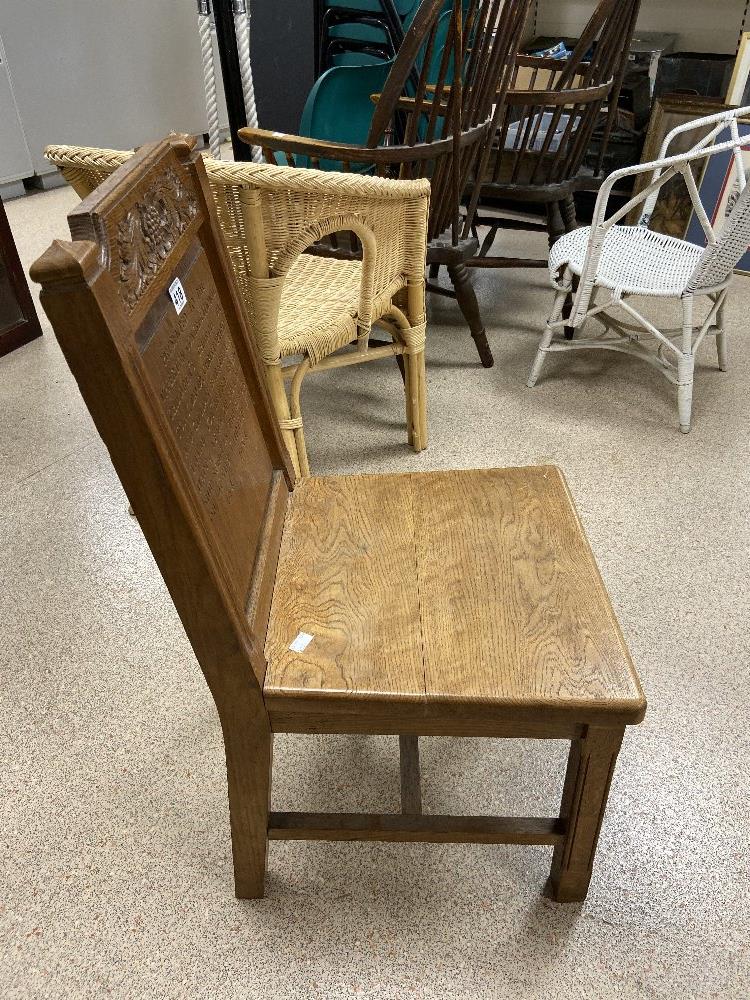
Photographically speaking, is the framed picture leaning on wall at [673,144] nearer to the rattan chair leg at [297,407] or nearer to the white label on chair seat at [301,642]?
the rattan chair leg at [297,407]

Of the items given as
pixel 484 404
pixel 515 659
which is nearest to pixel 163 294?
pixel 515 659

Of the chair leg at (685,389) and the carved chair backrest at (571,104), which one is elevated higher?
the carved chair backrest at (571,104)

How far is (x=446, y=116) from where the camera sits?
1850 mm

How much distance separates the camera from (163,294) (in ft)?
2.31

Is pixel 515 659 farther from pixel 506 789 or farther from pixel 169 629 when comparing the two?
pixel 169 629

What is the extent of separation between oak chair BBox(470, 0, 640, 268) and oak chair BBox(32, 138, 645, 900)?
147 cm

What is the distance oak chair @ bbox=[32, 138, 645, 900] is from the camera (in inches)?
23.9

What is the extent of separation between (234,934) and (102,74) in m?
4.76

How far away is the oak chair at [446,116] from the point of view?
1617mm

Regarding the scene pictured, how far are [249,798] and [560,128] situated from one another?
2.64 meters

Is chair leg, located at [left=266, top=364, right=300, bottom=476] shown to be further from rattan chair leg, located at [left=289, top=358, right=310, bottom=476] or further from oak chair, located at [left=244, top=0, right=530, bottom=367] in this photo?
oak chair, located at [left=244, top=0, right=530, bottom=367]

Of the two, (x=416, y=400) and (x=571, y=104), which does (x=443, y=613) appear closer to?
(x=416, y=400)

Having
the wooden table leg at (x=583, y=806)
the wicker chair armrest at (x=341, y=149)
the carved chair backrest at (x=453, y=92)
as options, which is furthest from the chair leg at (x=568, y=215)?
the wooden table leg at (x=583, y=806)

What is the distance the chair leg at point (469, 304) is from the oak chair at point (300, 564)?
1.27 metres
